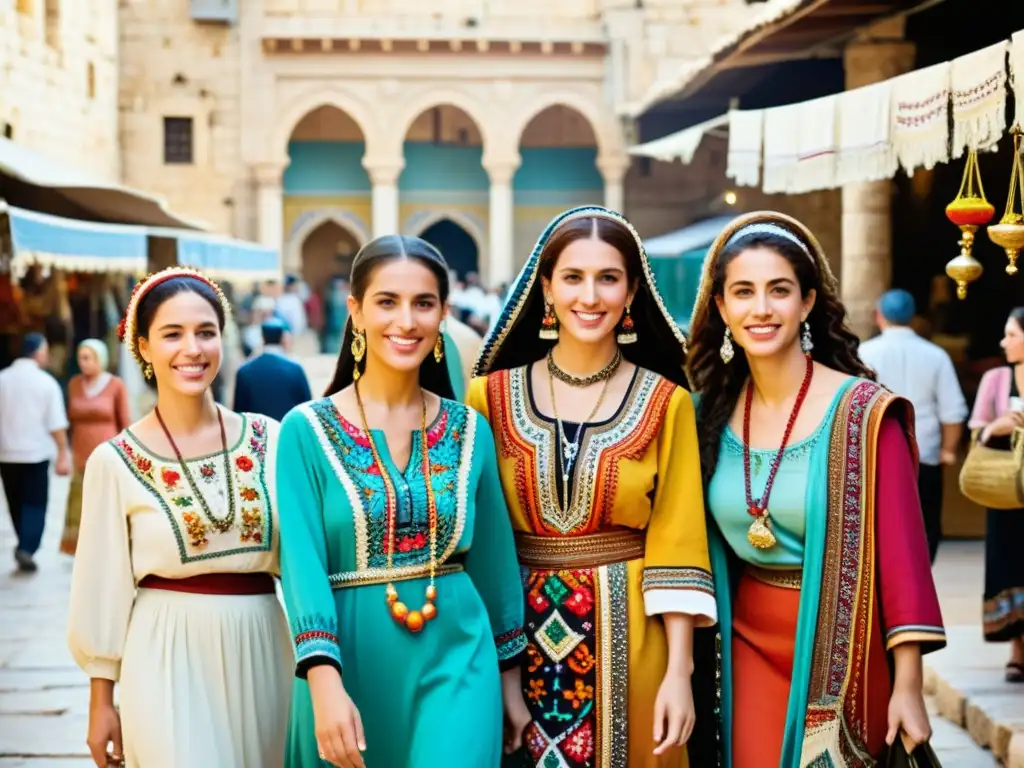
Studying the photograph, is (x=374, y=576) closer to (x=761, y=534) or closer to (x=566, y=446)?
(x=566, y=446)

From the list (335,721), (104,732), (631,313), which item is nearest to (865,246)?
(631,313)

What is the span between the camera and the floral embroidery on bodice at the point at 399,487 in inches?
120

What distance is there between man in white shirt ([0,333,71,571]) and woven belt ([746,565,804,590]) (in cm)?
732

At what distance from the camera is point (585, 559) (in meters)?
3.28

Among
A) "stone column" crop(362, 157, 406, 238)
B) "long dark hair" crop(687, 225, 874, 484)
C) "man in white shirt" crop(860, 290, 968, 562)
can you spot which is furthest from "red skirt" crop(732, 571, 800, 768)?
"stone column" crop(362, 157, 406, 238)

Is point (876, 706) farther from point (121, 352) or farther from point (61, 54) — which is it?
point (61, 54)

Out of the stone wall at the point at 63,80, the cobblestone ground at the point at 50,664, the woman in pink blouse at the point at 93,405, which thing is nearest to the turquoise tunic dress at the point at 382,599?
the cobblestone ground at the point at 50,664

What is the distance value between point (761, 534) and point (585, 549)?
41cm

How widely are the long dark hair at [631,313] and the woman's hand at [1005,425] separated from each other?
2576 millimetres

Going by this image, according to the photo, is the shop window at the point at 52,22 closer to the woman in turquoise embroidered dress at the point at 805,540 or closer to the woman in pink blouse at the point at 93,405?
the woman in pink blouse at the point at 93,405

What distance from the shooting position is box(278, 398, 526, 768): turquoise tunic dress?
297 cm

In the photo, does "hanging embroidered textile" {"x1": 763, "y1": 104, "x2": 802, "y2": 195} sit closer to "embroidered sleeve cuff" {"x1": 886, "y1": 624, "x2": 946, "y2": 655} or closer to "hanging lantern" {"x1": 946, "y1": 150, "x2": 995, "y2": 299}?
"hanging lantern" {"x1": 946, "y1": 150, "x2": 995, "y2": 299}

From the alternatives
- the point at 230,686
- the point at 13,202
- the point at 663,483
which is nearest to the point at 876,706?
the point at 663,483

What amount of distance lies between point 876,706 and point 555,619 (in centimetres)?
75
